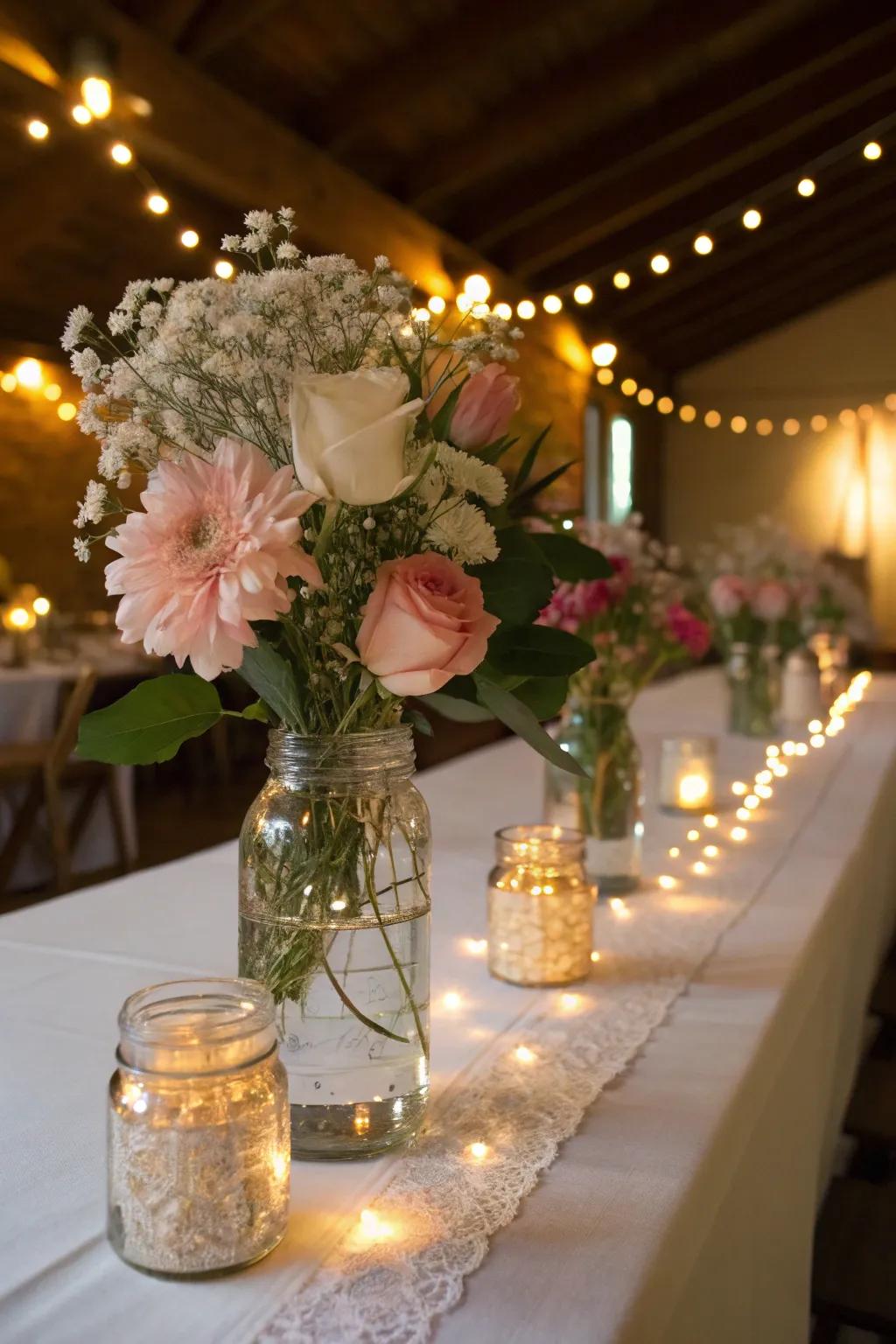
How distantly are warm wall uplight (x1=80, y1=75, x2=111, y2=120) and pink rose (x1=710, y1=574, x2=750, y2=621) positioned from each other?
2493mm

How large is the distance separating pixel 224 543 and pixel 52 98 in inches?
153

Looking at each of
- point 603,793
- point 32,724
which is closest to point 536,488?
point 603,793

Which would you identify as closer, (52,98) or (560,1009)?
(560,1009)

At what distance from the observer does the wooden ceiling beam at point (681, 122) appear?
5.69 meters

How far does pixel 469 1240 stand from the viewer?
0.72m

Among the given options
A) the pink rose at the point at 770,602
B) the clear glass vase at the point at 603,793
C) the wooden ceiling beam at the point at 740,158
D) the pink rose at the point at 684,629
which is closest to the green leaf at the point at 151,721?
the clear glass vase at the point at 603,793

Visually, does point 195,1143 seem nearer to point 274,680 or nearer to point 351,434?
point 274,680

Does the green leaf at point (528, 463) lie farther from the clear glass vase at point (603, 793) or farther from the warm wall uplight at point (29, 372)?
the warm wall uplight at point (29, 372)

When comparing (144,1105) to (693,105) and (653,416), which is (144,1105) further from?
(653,416)

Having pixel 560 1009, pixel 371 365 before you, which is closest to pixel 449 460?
pixel 371 365

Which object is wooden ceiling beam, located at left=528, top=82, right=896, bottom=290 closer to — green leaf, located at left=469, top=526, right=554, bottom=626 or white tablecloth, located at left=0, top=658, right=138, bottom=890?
white tablecloth, located at left=0, top=658, right=138, bottom=890

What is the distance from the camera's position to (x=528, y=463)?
39.4 inches

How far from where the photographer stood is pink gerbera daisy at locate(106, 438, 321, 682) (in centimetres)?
68

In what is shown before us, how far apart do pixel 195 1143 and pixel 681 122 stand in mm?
6289
